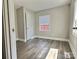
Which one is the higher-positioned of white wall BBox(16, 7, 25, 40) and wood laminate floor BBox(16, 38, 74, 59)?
white wall BBox(16, 7, 25, 40)

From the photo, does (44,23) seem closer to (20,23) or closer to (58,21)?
(58,21)

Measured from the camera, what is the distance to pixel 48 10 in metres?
5.29

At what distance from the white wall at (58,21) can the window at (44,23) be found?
0.25m

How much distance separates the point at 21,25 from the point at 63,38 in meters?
2.99

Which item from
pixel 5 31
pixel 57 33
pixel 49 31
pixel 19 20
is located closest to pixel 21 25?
pixel 19 20

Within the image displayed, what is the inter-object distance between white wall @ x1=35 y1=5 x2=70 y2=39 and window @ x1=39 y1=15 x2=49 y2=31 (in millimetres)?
247

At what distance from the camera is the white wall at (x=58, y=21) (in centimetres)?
469

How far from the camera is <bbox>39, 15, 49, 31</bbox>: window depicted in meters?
5.39

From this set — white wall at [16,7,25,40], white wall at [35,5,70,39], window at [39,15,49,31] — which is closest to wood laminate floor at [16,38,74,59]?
white wall at [16,7,25,40]

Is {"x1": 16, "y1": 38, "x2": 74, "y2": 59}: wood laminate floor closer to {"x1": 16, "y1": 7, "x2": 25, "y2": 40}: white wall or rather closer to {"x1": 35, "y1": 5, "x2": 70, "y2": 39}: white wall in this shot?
{"x1": 16, "y1": 7, "x2": 25, "y2": 40}: white wall

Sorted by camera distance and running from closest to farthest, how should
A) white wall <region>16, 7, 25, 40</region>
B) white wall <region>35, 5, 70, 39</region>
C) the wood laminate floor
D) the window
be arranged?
the wood laminate floor, white wall <region>16, 7, 25, 40</region>, white wall <region>35, 5, 70, 39</region>, the window

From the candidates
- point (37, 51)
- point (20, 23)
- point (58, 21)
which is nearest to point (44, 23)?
point (58, 21)

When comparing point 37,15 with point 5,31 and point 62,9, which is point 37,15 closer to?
point 62,9

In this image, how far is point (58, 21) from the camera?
16.4 feet
